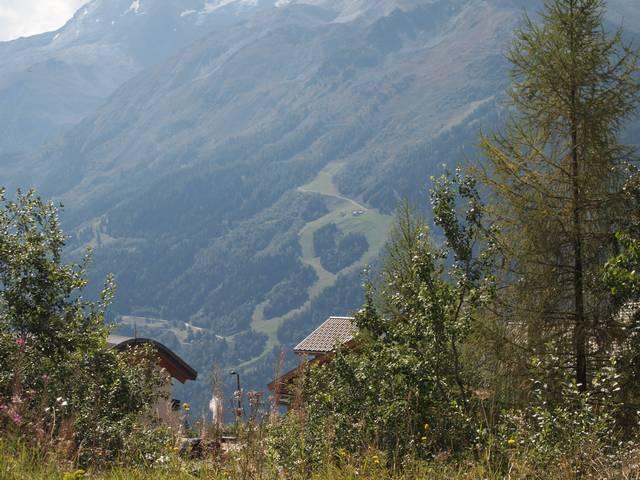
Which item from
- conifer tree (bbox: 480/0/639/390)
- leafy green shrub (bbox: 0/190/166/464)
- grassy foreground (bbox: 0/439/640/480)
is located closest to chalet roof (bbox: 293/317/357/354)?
leafy green shrub (bbox: 0/190/166/464)

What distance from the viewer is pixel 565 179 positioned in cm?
1633

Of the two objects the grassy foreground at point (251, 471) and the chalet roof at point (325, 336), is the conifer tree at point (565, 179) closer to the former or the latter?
the grassy foreground at point (251, 471)

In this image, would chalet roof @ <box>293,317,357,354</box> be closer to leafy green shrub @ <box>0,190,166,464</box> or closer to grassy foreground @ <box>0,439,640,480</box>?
leafy green shrub @ <box>0,190,166,464</box>

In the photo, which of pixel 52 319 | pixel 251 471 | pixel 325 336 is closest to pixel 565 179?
pixel 52 319

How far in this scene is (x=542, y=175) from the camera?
1659 cm

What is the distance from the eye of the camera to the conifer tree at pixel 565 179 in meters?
15.8

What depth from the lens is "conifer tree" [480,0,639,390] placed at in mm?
15797

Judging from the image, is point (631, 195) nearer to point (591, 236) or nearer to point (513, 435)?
point (591, 236)

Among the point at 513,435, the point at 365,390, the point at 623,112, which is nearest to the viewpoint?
the point at 513,435

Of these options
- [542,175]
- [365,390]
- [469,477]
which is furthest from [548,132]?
[469,477]

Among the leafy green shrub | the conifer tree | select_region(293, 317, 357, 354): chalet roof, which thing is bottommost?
select_region(293, 317, 357, 354): chalet roof

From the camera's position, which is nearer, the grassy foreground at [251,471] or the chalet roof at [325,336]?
the grassy foreground at [251,471]

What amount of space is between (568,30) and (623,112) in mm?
1848

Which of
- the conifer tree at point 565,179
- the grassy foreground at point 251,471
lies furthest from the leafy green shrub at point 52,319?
the conifer tree at point 565,179
